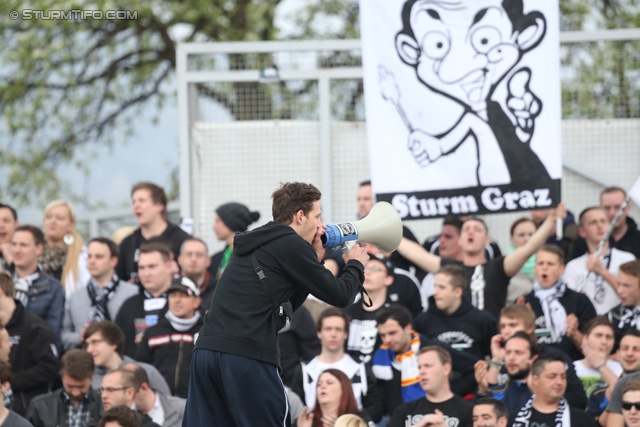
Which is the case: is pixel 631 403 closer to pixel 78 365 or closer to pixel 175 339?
pixel 175 339

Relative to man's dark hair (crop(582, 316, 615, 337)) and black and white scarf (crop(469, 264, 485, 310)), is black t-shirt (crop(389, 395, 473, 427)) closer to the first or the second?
man's dark hair (crop(582, 316, 615, 337))

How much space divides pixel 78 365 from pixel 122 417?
38.2 inches

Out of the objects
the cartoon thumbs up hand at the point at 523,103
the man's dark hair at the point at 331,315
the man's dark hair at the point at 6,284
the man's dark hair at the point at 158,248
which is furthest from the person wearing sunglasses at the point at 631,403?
the man's dark hair at the point at 6,284

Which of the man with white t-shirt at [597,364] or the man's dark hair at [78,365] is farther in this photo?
the man's dark hair at [78,365]

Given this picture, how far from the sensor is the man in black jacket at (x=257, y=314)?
6.77 metres

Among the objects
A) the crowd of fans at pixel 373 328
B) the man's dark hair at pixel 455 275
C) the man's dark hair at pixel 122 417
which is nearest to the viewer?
the man's dark hair at pixel 122 417

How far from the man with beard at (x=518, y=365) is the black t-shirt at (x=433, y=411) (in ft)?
1.26

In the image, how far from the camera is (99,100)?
22.3m

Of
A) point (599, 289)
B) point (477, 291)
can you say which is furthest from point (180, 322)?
point (599, 289)

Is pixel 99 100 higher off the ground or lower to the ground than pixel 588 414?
higher

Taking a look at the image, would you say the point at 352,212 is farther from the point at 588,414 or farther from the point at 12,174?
the point at 12,174

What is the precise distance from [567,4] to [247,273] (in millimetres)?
14729

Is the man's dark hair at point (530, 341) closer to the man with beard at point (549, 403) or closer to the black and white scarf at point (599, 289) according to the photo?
the man with beard at point (549, 403)

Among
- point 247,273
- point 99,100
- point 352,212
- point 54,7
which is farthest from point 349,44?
point 99,100
